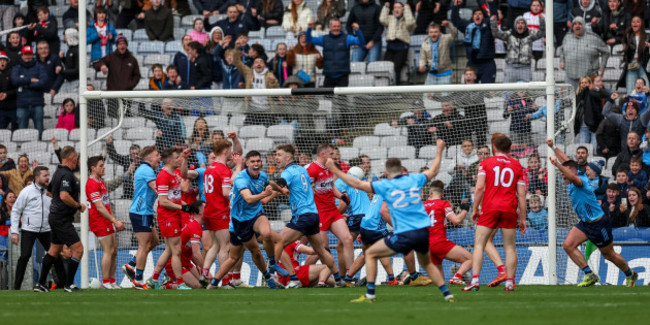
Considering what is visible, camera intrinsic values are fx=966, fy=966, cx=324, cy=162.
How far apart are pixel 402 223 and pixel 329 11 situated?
12785 millimetres

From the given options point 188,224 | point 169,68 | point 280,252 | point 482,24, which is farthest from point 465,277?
point 169,68

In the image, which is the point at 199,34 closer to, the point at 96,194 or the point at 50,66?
the point at 50,66

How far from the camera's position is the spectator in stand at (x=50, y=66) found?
22047mm

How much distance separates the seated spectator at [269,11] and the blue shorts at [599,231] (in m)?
11.4

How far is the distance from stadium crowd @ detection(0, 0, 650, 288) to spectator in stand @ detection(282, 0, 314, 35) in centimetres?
3

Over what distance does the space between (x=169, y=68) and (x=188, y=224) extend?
6245mm

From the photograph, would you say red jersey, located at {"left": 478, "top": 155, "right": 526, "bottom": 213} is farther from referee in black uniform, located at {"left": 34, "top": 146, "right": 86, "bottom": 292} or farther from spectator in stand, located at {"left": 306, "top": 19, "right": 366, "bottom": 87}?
spectator in stand, located at {"left": 306, "top": 19, "right": 366, "bottom": 87}

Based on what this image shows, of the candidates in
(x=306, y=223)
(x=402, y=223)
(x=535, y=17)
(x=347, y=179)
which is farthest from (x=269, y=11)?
(x=402, y=223)

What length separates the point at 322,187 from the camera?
49.7 ft

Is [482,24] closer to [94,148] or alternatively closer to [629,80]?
[629,80]

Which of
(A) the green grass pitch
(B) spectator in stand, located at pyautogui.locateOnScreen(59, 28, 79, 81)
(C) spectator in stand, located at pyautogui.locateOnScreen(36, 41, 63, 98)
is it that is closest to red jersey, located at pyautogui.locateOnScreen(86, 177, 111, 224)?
(A) the green grass pitch

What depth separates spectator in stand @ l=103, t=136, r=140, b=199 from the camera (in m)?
17.6

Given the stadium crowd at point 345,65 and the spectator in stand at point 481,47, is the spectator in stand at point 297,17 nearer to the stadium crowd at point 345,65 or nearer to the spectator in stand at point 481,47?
the stadium crowd at point 345,65

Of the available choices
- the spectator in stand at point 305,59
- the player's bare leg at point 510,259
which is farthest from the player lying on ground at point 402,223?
the spectator in stand at point 305,59
